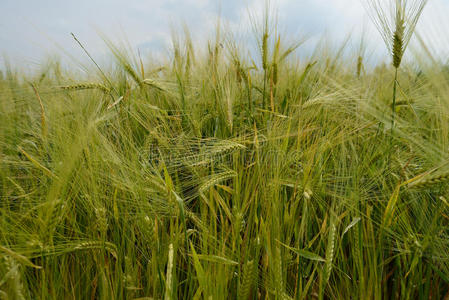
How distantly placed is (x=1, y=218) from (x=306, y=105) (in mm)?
980

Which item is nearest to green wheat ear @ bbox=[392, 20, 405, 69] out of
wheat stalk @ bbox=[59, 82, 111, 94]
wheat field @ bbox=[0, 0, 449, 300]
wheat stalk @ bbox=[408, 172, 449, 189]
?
wheat field @ bbox=[0, 0, 449, 300]

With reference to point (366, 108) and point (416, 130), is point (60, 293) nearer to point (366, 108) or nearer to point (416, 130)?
point (366, 108)

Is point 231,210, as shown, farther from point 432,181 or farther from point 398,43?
point 398,43

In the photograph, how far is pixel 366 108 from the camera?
3.46ft

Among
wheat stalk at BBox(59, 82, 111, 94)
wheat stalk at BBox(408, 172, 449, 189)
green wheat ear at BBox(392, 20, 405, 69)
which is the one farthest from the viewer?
wheat stalk at BBox(59, 82, 111, 94)

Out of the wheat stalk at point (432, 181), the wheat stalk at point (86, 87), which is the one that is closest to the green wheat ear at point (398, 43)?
the wheat stalk at point (432, 181)

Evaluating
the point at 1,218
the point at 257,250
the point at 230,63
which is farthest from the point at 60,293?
the point at 230,63

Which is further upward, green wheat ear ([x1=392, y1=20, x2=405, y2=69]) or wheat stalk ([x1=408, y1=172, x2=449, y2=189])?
green wheat ear ([x1=392, y1=20, x2=405, y2=69])

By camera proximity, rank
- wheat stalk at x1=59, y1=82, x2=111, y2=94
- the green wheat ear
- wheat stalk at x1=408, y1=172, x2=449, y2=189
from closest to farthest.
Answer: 1. wheat stalk at x1=408, y1=172, x2=449, y2=189
2. the green wheat ear
3. wheat stalk at x1=59, y1=82, x2=111, y2=94

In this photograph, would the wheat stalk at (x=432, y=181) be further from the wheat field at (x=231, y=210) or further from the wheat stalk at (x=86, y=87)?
the wheat stalk at (x=86, y=87)

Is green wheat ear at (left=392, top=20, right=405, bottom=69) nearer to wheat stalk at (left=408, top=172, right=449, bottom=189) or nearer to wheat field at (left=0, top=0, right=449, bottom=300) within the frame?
wheat field at (left=0, top=0, right=449, bottom=300)

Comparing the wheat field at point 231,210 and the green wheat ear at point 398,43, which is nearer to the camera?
the wheat field at point 231,210

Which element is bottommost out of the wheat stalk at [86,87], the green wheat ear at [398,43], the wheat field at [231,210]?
the wheat field at [231,210]

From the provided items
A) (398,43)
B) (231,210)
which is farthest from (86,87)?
(398,43)
